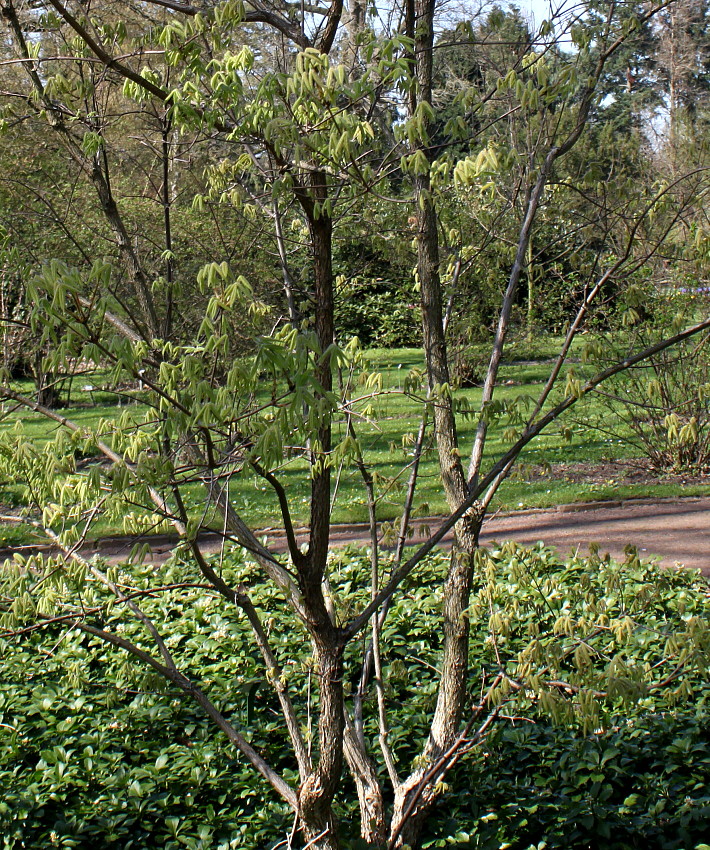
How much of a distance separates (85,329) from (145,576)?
517 cm

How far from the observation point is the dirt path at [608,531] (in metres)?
7.22

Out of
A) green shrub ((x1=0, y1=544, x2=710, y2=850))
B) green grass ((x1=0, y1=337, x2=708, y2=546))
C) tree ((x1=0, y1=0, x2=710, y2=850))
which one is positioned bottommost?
green shrub ((x1=0, y1=544, x2=710, y2=850))

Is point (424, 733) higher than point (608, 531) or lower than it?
lower

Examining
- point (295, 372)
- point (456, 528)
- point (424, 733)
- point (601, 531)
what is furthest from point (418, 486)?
point (295, 372)

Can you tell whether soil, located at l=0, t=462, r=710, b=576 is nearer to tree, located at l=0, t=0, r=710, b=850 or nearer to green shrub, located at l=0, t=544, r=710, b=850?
green shrub, located at l=0, t=544, r=710, b=850

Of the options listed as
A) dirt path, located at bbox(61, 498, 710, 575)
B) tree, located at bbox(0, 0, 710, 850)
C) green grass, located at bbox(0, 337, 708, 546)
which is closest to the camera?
tree, located at bbox(0, 0, 710, 850)

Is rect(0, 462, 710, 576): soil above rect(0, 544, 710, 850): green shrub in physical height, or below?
above

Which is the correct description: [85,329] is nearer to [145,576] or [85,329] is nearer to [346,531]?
[145,576]

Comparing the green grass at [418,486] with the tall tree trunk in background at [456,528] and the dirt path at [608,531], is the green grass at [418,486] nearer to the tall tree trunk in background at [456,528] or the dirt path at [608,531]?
the dirt path at [608,531]

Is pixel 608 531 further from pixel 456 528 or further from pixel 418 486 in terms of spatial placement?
pixel 456 528

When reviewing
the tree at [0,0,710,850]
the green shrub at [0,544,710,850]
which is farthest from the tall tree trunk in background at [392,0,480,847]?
the green shrub at [0,544,710,850]

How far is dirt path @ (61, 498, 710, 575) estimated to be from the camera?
23.7ft

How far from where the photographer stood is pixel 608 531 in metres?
7.74

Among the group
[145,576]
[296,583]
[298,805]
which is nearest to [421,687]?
[298,805]
